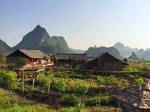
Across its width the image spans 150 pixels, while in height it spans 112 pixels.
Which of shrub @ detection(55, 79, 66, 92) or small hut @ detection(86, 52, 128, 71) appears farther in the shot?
small hut @ detection(86, 52, 128, 71)

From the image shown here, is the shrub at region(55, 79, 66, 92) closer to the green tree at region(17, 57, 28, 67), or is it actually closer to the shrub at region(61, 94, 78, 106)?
the shrub at region(61, 94, 78, 106)

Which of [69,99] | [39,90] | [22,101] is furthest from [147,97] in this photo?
[39,90]

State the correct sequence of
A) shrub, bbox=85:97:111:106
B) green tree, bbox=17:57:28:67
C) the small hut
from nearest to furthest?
shrub, bbox=85:97:111:106 < green tree, bbox=17:57:28:67 < the small hut

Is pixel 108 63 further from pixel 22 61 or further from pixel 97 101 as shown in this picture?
pixel 97 101

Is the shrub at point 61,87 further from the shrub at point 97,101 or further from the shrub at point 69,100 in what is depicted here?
the shrub at point 97,101

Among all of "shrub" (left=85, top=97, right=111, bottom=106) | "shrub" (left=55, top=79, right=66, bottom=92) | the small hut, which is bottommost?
"shrub" (left=85, top=97, right=111, bottom=106)

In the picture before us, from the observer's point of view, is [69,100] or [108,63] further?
[108,63]

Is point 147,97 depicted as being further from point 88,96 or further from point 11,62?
point 11,62

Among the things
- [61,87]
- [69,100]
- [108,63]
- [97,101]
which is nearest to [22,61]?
[61,87]

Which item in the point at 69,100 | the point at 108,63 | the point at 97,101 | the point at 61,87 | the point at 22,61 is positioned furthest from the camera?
the point at 108,63

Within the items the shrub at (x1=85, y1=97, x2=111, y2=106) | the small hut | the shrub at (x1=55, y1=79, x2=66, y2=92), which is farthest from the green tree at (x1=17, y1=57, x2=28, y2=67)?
the shrub at (x1=85, y1=97, x2=111, y2=106)

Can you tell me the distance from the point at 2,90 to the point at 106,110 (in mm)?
19708

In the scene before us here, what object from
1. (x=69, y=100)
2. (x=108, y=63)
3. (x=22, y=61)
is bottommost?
(x=69, y=100)

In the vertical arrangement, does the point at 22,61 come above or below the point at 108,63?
above
